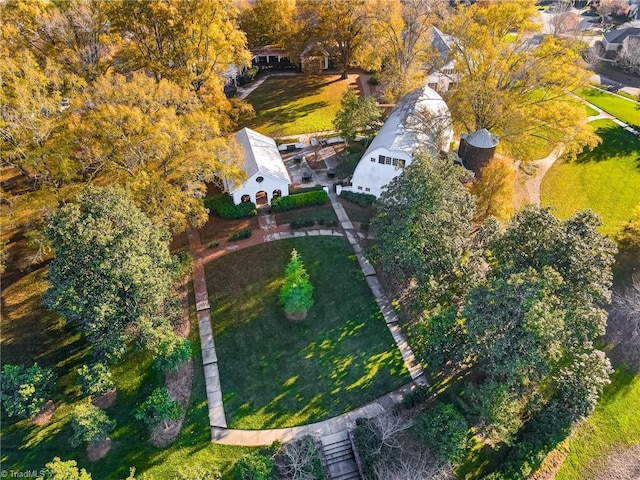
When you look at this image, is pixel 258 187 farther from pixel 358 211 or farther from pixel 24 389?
pixel 24 389

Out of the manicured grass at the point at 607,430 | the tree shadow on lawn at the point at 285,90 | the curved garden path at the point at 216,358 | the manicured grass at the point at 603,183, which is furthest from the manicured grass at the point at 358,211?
the manicured grass at the point at 607,430

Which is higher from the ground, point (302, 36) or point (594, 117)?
point (302, 36)

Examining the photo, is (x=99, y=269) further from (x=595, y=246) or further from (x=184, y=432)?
(x=595, y=246)

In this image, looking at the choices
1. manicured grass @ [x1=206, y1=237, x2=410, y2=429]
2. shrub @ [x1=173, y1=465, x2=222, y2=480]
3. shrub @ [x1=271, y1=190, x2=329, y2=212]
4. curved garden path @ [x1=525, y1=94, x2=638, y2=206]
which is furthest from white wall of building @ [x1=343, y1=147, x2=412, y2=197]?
shrub @ [x1=173, y1=465, x2=222, y2=480]

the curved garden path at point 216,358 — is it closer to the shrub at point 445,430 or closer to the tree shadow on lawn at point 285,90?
the shrub at point 445,430

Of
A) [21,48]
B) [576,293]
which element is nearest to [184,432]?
[576,293]

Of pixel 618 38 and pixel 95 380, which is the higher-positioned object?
pixel 618 38

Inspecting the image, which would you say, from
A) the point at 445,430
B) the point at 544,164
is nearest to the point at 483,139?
the point at 544,164
